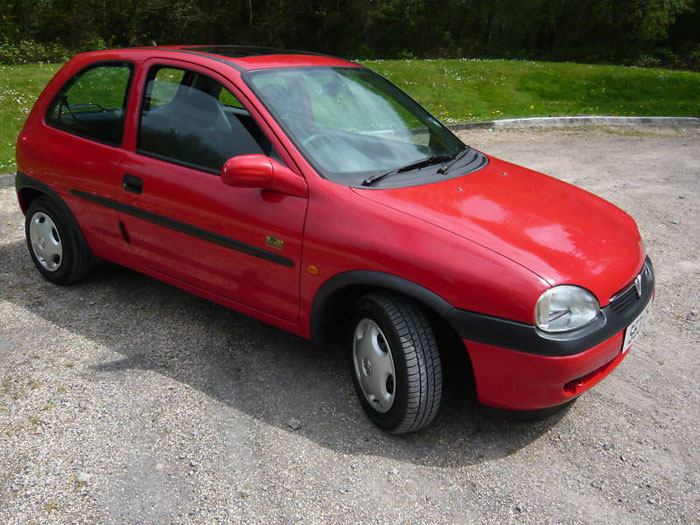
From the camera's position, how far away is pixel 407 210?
124 inches

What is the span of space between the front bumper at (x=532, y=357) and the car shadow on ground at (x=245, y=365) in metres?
0.35

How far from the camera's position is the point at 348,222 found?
319cm

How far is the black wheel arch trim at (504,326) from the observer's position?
2801 millimetres

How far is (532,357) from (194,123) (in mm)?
2308

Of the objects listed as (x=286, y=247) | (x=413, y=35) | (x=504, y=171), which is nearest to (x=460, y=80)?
(x=504, y=171)

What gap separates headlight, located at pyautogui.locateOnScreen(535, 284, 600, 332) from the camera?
2803 millimetres

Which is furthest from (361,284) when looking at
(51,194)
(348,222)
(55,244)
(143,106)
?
(55,244)

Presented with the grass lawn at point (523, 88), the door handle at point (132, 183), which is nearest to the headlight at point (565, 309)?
the door handle at point (132, 183)

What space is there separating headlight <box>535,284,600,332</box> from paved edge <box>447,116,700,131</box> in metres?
9.21

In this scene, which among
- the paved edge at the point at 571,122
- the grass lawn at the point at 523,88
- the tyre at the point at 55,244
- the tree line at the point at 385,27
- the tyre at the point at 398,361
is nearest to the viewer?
the tyre at the point at 398,361

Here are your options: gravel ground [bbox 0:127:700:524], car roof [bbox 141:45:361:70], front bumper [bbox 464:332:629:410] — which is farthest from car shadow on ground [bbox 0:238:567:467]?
car roof [bbox 141:45:361:70]

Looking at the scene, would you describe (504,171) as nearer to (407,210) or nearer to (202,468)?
(407,210)

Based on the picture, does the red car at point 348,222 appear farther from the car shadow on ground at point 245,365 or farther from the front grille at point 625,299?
the car shadow on ground at point 245,365

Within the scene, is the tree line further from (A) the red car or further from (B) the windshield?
(B) the windshield
